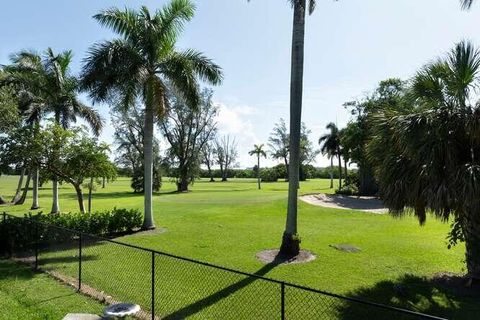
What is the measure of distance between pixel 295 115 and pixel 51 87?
17.6 m

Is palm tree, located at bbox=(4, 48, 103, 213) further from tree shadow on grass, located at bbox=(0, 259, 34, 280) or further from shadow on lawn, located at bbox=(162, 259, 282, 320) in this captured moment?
shadow on lawn, located at bbox=(162, 259, 282, 320)

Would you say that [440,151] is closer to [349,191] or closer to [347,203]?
[347,203]

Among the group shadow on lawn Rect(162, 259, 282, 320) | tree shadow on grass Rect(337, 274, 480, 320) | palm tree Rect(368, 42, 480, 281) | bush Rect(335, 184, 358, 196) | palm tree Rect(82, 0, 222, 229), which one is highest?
palm tree Rect(82, 0, 222, 229)

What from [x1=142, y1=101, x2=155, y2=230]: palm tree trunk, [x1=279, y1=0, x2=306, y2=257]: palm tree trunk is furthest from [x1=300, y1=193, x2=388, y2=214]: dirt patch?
[x1=279, y1=0, x2=306, y2=257]: palm tree trunk

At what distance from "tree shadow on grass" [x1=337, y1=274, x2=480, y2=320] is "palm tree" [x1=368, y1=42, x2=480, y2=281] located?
0.92 metres

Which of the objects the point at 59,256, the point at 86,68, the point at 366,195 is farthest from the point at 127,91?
the point at 366,195

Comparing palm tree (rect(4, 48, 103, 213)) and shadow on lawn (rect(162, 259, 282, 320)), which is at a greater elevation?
palm tree (rect(4, 48, 103, 213))

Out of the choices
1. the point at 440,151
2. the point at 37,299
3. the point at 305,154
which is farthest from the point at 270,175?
the point at 37,299

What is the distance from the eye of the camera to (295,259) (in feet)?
41.0

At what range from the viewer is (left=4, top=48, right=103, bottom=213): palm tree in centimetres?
2434

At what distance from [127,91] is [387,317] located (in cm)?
1325

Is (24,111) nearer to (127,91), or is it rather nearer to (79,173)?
(79,173)

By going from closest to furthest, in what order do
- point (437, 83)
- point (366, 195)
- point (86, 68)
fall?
point (437, 83) → point (86, 68) → point (366, 195)

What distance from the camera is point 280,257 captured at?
41.5 feet
